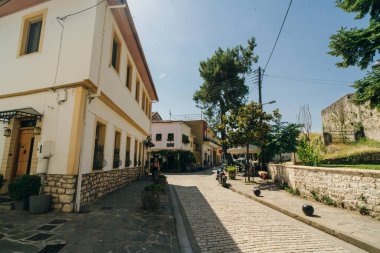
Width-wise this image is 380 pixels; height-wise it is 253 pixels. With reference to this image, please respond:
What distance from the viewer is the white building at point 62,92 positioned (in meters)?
6.50

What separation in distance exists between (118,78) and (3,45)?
4556 millimetres

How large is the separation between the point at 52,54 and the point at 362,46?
12.0 m

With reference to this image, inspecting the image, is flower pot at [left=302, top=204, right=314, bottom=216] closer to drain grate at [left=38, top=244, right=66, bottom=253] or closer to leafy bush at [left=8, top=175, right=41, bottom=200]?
drain grate at [left=38, top=244, right=66, bottom=253]

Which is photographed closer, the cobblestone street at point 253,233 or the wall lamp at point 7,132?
the cobblestone street at point 253,233

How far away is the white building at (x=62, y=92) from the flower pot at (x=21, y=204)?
2.04 feet

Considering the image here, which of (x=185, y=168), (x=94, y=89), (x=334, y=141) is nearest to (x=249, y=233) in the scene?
(x=94, y=89)

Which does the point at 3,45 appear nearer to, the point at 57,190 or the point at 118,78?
the point at 118,78

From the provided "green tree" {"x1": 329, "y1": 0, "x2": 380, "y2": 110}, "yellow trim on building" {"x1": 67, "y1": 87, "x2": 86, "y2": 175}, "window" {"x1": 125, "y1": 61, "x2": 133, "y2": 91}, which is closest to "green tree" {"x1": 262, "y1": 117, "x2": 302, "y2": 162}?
"green tree" {"x1": 329, "y1": 0, "x2": 380, "y2": 110}

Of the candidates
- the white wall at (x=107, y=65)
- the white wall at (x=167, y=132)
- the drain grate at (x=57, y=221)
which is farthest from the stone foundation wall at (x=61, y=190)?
the white wall at (x=167, y=132)

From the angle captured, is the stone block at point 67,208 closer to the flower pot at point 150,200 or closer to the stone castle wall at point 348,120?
the flower pot at point 150,200

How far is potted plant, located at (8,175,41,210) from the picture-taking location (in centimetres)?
587

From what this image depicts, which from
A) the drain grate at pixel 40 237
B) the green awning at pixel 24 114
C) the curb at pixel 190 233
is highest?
the green awning at pixel 24 114

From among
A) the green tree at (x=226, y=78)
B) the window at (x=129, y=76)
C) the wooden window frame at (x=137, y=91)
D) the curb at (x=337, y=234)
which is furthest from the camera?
the green tree at (x=226, y=78)

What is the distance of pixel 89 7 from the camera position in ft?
23.9
